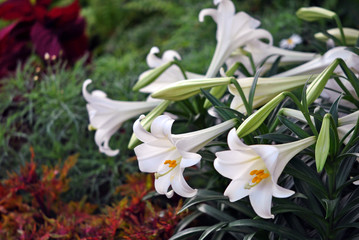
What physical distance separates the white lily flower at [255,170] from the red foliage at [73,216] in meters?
0.34

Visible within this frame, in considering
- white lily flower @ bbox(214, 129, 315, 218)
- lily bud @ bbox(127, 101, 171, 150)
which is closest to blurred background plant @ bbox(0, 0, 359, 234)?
lily bud @ bbox(127, 101, 171, 150)

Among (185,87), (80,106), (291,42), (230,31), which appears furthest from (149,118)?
(291,42)

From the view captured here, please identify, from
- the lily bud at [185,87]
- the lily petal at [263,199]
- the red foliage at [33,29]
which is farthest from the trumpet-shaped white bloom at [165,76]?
the red foliage at [33,29]

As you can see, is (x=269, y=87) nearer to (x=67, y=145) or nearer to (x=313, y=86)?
(x=313, y=86)

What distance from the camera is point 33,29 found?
182cm

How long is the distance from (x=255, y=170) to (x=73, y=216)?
0.64m

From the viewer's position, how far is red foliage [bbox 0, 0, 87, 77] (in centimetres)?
182

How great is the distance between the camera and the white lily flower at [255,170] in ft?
2.30

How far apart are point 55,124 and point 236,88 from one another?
0.87 m

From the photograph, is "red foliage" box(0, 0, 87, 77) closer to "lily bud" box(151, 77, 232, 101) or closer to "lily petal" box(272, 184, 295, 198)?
"lily bud" box(151, 77, 232, 101)

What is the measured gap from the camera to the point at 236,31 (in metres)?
1.12

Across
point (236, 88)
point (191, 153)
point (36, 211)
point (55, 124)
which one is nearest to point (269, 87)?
point (236, 88)

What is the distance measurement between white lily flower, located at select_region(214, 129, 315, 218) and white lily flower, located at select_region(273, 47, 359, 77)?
1.02 feet

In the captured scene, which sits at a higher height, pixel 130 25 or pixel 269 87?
pixel 269 87
